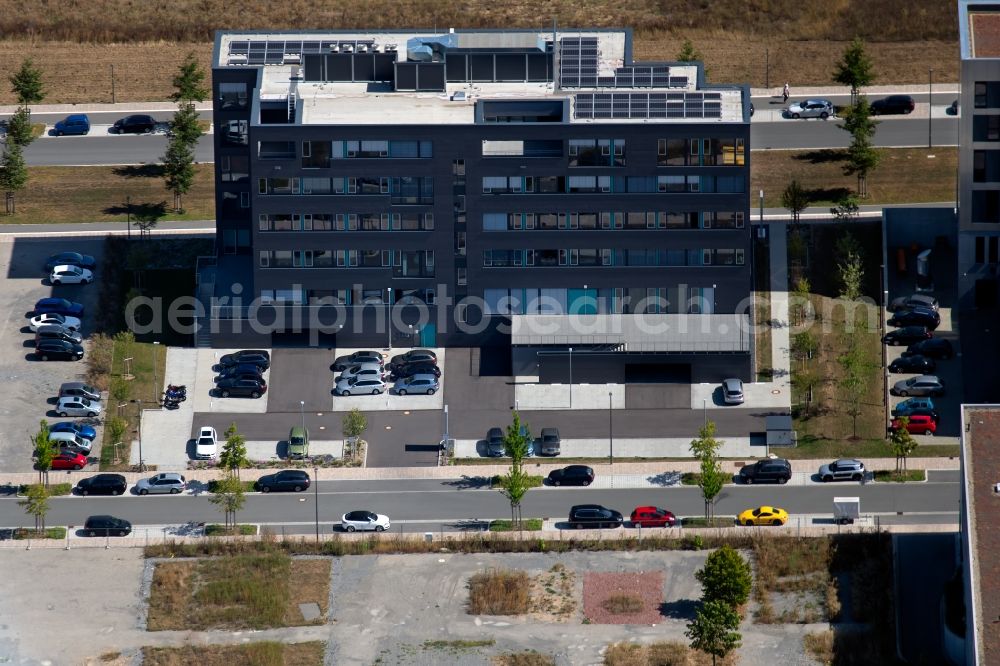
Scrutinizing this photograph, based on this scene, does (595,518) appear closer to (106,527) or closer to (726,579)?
(726,579)

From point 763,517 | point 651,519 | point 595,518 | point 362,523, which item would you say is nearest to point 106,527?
point 362,523

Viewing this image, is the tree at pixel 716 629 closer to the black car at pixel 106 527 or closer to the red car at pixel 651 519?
the red car at pixel 651 519

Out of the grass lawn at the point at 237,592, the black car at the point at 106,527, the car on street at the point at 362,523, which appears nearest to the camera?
the grass lawn at the point at 237,592

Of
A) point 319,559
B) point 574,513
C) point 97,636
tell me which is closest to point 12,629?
point 97,636

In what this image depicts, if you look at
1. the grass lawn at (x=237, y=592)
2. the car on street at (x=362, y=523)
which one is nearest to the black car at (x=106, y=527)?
the grass lawn at (x=237, y=592)

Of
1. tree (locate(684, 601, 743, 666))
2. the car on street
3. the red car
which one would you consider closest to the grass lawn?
the car on street

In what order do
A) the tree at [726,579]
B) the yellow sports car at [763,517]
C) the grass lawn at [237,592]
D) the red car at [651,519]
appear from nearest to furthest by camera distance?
the tree at [726,579] → the grass lawn at [237,592] → the yellow sports car at [763,517] → the red car at [651,519]

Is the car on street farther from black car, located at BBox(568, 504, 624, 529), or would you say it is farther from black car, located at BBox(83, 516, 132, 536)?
black car, located at BBox(83, 516, 132, 536)
